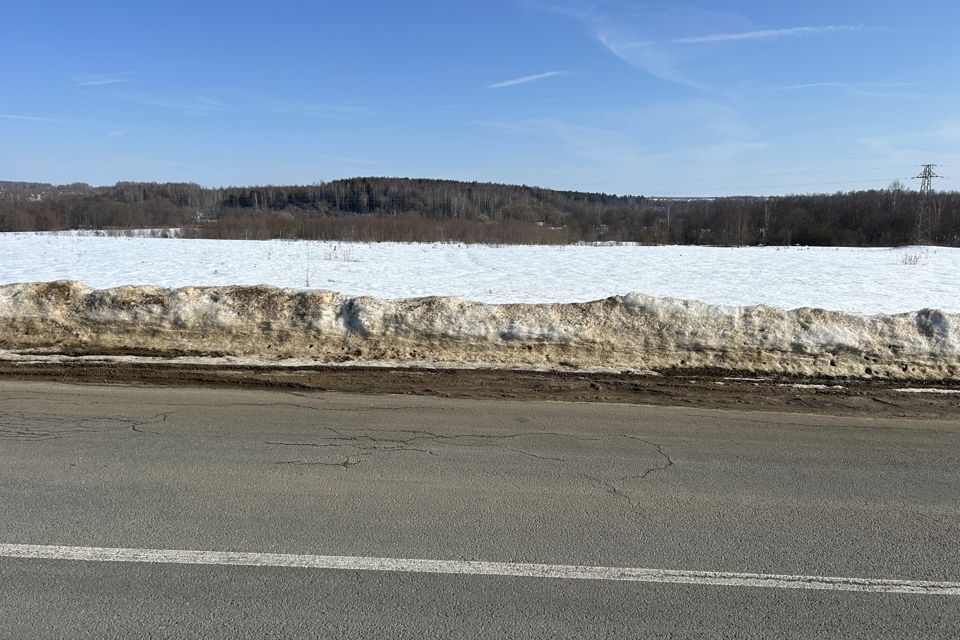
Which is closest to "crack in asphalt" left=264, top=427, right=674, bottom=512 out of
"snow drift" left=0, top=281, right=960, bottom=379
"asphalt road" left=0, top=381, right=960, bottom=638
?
"asphalt road" left=0, top=381, right=960, bottom=638

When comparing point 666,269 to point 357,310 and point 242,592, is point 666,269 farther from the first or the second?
point 242,592

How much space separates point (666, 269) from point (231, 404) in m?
26.3

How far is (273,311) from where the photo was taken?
456 inches

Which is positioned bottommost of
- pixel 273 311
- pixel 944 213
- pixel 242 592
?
pixel 242 592

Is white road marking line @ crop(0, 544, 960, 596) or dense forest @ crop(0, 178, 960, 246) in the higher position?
dense forest @ crop(0, 178, 960, 246)

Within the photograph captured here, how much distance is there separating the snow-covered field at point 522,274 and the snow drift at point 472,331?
279 inches

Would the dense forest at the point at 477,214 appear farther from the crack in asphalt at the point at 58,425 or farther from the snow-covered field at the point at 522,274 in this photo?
the crack in asphalt at the point at 58,425

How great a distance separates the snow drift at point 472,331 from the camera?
32.9 feet

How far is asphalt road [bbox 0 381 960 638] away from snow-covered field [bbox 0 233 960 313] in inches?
461

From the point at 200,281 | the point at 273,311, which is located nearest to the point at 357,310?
the point at 273,311

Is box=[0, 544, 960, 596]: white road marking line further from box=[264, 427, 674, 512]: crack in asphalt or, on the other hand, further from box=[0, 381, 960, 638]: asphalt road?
box=[264, 427, 674, 512]: crack in asphalt

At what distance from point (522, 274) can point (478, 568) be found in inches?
963

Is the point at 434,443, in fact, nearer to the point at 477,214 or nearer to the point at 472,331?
the point at 472,331

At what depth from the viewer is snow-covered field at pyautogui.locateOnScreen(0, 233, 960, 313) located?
20094 millimetres
